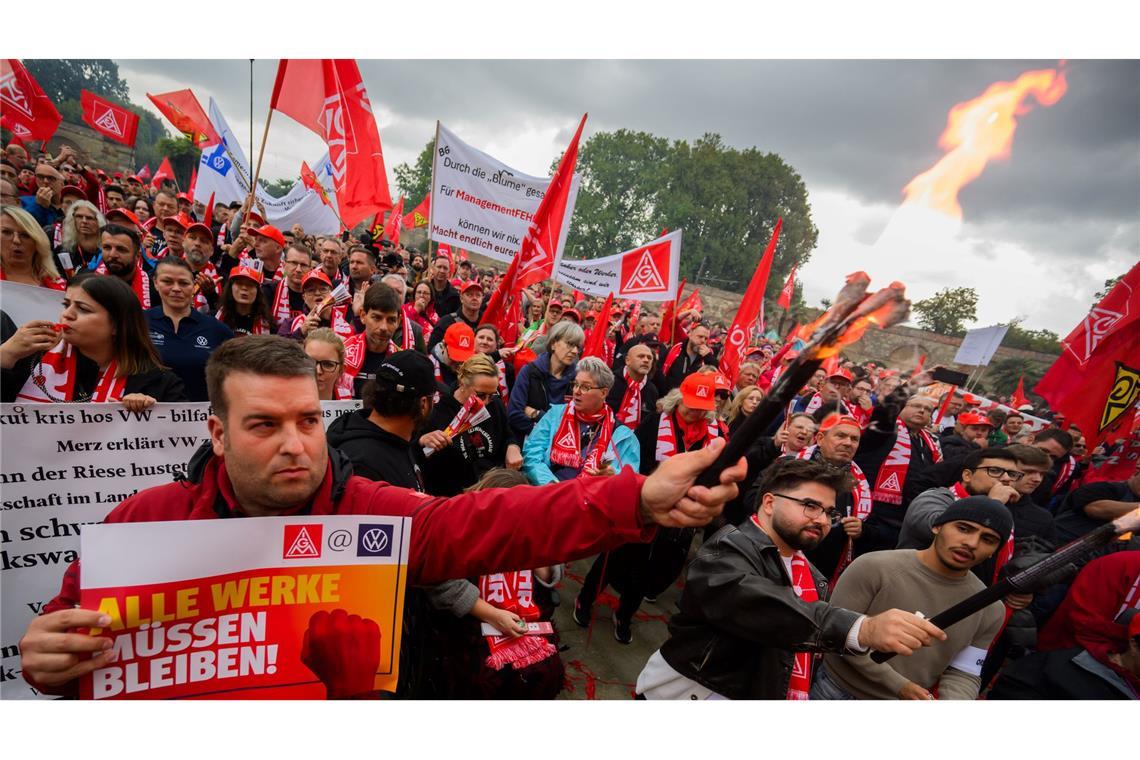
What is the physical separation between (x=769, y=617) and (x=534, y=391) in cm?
353

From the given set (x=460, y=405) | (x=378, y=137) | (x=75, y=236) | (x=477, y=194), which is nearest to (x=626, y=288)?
(x=477, y=194)

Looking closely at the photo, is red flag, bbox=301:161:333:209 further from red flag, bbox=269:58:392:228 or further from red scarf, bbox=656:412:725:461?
red scarf, bbox=656:412:725:461

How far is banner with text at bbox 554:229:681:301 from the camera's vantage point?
905 cm

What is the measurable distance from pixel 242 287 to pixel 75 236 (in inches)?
76.6

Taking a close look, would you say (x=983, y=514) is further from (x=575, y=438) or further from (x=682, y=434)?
(x=575, y=438)

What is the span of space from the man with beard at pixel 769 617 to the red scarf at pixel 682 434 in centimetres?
190

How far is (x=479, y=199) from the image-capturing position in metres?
7.24

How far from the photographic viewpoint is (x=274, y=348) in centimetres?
166

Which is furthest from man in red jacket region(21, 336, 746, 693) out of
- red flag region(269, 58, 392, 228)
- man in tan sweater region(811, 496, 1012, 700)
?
red flag region(269, 58, 392, 228)

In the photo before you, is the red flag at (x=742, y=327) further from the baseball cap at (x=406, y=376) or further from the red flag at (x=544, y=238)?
the baseball cap at (x=406, y=376)

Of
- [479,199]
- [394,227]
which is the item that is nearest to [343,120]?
[479,199]

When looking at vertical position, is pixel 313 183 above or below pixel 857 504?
above

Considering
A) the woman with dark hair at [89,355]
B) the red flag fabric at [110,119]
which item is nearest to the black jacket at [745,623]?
the woman with dark hair at [89,355]

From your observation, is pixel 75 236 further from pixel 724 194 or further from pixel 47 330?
pixel 724 194
